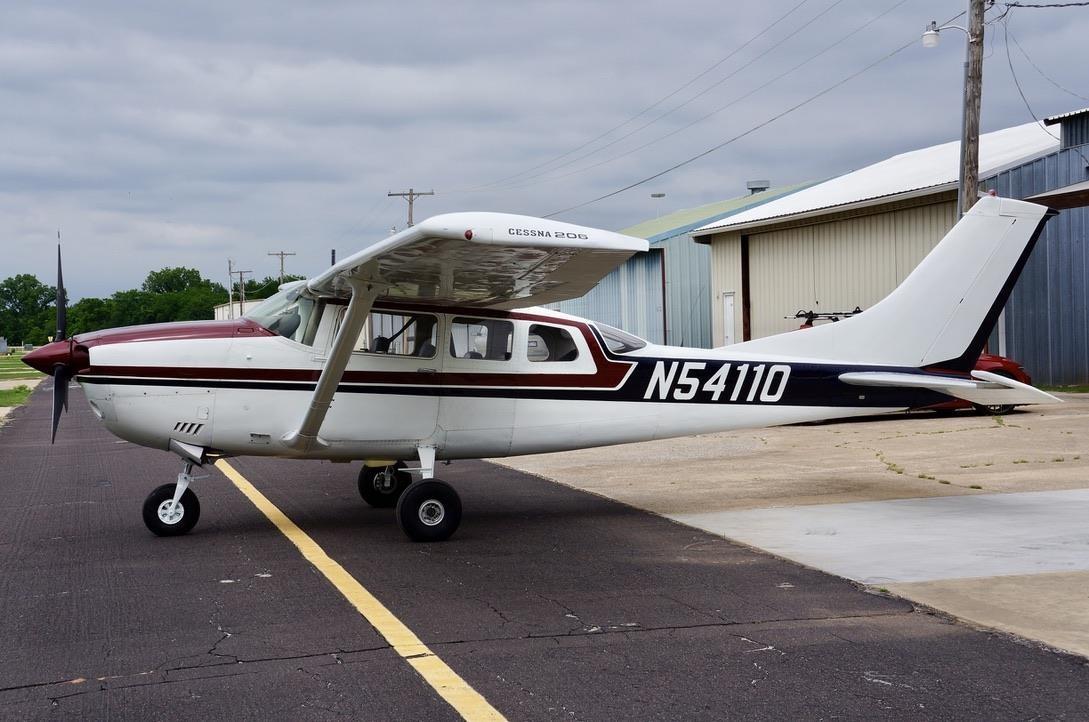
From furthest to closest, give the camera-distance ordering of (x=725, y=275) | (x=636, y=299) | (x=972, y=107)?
(x=636, y=299), (x=725, y=275), (x=972, y=107)

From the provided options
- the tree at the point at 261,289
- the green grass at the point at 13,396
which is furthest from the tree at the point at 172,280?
the green grass at the point at 13,396

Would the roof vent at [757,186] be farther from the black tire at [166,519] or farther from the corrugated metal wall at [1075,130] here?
the black tire at [166,519]

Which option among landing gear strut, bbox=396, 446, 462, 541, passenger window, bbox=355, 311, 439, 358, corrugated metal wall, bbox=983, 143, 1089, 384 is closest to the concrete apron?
landing gear strut, bbox=396, 446, 462, 541

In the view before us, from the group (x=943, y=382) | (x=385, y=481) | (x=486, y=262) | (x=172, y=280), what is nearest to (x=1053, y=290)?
(x=943, y=382)

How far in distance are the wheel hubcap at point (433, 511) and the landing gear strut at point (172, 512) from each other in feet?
6.58

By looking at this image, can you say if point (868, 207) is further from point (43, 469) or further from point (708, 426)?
point (43, 469)

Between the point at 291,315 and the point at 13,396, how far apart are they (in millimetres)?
31092

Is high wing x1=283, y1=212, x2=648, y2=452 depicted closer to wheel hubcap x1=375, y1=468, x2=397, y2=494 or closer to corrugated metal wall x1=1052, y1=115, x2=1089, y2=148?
wheel hubcap x1=375, y1=468, x2=397, y2=494

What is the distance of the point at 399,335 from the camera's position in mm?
9250

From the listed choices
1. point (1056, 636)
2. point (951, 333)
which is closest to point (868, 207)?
point (951, 333)

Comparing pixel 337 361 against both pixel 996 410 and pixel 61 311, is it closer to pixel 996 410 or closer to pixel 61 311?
pixel 61 311

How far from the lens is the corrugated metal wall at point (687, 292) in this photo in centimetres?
3416

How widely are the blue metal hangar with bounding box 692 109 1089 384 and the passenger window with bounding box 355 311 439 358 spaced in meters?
12.8

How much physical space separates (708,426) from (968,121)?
1275 centimetres
